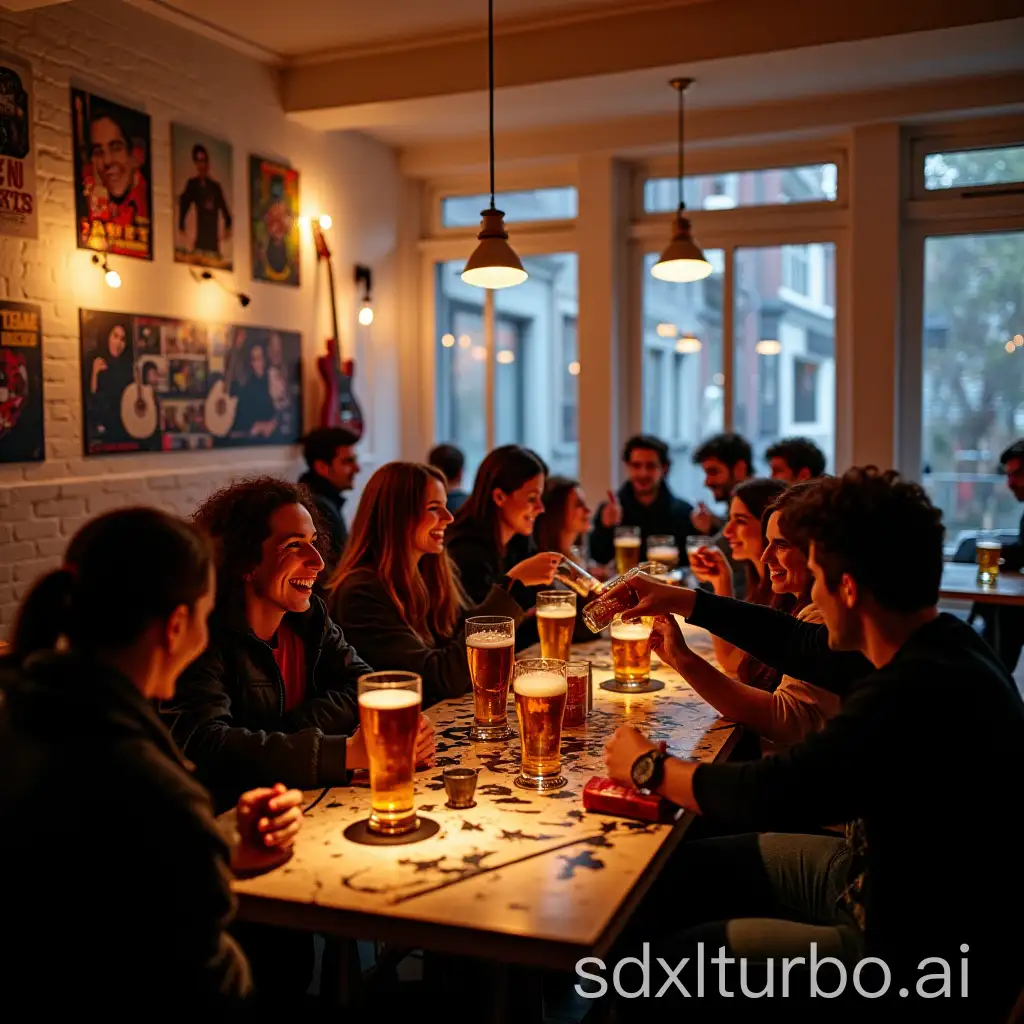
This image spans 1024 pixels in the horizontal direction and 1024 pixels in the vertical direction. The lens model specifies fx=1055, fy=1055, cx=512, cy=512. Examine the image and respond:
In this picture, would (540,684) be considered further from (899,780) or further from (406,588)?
(406,588)

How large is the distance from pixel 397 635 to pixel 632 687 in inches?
23.4

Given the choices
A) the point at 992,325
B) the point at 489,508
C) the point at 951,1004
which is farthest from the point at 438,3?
the point at 951,1004

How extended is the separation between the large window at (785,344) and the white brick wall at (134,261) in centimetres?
241

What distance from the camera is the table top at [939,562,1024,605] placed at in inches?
154

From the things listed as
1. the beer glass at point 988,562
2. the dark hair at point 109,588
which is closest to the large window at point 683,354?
the beer glass at point 988,562

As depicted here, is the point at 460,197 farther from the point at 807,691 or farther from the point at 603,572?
the point at 807,691

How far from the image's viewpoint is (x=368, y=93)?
5.43 meters

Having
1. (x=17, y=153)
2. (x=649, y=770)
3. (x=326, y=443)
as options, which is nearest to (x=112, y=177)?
(x=17, y=153)

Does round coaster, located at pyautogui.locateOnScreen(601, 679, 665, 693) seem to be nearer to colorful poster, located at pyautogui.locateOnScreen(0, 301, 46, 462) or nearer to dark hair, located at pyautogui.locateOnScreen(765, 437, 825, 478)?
dark hair, located at pyautogui.locateOnScreen(765, 437, 825, 478)

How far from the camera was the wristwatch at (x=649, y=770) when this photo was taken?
1.70 m

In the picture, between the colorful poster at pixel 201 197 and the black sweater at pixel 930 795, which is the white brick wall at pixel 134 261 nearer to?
the colorful poster at pixel 201 197

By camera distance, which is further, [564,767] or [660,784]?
[564,767]

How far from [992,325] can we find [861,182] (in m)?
1.09

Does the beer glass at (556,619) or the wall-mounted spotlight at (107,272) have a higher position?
the wall-mounted spotlight at (107,272)
